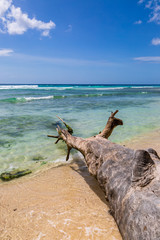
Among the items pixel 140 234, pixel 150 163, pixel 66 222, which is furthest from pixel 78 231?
pixel 150 163

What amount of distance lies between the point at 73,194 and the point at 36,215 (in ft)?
2.64

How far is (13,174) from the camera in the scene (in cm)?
414

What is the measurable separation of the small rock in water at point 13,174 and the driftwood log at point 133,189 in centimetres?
200

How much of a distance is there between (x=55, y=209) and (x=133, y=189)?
1.42 meters

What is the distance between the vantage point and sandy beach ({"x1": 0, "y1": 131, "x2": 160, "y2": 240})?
230 cm

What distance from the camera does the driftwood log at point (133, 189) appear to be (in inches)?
67.9

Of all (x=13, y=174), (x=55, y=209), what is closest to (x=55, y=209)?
(x=55, y=209)

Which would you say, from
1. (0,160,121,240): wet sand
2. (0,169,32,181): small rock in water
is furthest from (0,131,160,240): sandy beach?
(0,169,32,181): small rock in water

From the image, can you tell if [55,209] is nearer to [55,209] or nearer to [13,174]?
[55,209]

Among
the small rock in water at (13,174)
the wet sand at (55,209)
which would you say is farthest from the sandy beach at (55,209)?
the small rock in water at (13,174)

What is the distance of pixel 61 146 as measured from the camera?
6.26 metres

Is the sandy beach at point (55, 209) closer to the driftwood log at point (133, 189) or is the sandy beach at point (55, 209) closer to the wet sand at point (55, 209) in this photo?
the wet sand at point (55, 209)

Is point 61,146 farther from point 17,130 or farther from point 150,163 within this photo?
point 150,163

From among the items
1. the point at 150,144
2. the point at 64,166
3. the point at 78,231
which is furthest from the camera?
the point at 150,144
